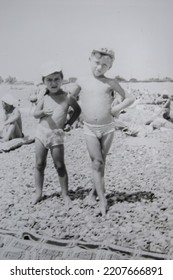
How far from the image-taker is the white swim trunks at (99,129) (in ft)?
5.94

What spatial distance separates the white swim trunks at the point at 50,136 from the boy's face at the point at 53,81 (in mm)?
175

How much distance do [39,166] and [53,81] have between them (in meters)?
0.40

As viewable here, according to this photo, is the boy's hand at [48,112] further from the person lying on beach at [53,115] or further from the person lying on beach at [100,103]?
the person lying on beach at [100,103]

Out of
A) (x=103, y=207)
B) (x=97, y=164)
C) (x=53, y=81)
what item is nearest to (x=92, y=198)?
(x=103, y=207)

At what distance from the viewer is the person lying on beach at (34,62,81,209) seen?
185 cm

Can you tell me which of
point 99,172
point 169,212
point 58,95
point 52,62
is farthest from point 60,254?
point 52,62

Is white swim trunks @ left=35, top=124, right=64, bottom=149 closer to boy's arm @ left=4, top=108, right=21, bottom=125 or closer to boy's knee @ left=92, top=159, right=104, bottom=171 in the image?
boy's knee @ left=92, top=159, right=104, bottom=171

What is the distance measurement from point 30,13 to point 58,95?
0.51 m

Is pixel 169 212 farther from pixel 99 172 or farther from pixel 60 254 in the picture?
pixel 60 254

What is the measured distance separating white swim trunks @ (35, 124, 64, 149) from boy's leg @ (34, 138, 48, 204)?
0.03m

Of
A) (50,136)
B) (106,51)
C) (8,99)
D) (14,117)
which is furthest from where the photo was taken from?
(14,117)

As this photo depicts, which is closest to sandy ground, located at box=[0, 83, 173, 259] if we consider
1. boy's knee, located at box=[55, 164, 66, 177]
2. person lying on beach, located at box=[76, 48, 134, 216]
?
boy's knee, located at box=[55, 164, 66, 177]

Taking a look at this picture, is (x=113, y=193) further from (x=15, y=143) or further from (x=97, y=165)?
(x=15, y=143)

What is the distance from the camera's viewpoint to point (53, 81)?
1844 millimetres
